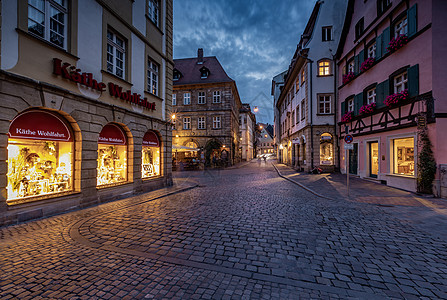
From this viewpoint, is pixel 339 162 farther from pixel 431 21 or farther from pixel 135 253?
pixel 135 253

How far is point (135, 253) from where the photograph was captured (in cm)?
397

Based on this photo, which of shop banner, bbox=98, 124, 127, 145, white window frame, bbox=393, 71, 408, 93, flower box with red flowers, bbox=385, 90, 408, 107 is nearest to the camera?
shop banner, bbox=98, 124, 127, 145

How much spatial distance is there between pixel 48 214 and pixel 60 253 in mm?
3319

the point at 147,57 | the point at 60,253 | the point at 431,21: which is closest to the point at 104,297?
the point at 60,253

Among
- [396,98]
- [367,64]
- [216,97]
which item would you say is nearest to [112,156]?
[396,98]

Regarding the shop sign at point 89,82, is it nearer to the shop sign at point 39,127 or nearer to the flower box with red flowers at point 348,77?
the shop sign at point 39,127

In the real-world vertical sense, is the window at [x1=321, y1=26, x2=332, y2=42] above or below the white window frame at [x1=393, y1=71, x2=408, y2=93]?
above

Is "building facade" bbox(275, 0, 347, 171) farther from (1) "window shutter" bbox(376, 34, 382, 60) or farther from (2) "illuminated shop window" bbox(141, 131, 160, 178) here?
(2) "illuminated shop window" bbox(141, 131, 160, 178)

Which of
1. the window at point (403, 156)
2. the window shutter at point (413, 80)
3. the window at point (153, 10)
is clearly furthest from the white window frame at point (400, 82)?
the window at point (153, 10)

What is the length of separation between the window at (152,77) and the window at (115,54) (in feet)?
6.06

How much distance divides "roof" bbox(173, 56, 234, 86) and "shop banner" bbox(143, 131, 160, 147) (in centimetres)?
1948

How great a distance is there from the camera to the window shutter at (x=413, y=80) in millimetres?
10055

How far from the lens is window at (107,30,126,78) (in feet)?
29.6

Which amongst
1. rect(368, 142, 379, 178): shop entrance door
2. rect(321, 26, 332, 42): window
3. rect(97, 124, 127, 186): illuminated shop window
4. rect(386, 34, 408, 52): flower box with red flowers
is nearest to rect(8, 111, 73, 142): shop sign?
rect(97, 124, 127, 186): illuminated shop window
